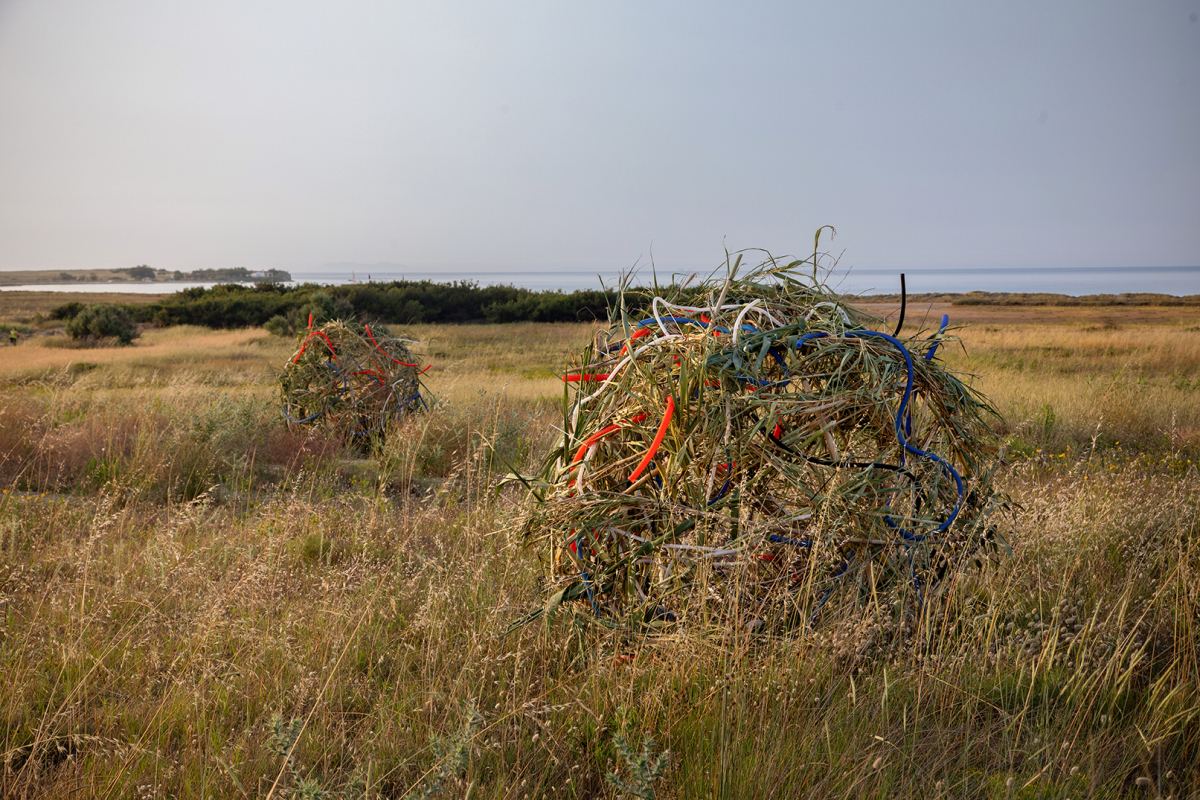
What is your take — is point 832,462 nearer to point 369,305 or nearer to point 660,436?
point 660,436

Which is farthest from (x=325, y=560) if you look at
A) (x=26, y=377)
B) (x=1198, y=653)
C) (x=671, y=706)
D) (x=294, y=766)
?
(x=26, y=377)

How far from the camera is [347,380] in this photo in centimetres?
659

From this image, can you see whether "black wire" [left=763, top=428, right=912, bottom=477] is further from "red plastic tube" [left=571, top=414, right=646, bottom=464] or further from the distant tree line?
the distant tree line

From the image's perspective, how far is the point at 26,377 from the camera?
491 inches

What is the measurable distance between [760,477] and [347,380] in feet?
18.4

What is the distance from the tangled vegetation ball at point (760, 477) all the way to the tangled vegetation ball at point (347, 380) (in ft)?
16.1

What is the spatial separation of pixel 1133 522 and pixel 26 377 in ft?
55.8

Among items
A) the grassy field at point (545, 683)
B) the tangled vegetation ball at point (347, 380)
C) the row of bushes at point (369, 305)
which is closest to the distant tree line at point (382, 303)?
the row of bushes at point (369, 305)

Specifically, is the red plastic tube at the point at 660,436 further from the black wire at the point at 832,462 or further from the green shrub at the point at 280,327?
the green shrub at the point at 280,327

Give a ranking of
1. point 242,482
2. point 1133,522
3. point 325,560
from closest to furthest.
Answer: point 1133,522
point 325,560
point 242,482

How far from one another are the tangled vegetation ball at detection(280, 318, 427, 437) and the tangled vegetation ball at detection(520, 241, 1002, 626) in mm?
4922

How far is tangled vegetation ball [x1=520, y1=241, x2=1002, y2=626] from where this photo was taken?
6.37 ft

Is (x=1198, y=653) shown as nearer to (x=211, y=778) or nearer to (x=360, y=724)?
(x=360, y=724)

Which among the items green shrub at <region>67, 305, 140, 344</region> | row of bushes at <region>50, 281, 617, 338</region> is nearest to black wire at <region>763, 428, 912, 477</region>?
green shrub at <region>67, 305, 140, 344</region>
